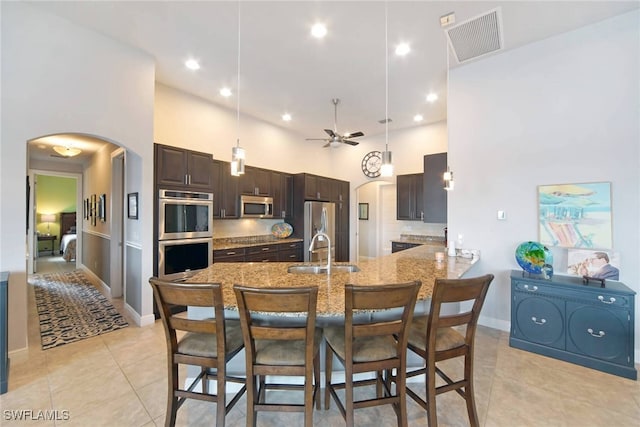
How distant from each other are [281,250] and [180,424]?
11.9 ft

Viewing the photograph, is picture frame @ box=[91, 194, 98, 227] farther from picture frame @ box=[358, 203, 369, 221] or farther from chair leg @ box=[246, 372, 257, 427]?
picture frame @ box=[358, 203, 369, 221]

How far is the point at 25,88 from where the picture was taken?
8.46 ft

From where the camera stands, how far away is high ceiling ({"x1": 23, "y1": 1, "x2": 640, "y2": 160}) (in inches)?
102

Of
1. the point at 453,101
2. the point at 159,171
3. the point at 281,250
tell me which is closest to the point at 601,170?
the point at 453,101

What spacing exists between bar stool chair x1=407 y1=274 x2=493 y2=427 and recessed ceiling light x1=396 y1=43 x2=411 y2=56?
2.78 meters

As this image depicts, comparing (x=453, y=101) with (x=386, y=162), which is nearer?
(x=386, y=162)

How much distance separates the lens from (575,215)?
2822 mm

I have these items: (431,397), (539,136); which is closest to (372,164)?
(539,136)

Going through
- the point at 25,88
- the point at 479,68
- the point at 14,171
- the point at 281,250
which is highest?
the point at 479,68

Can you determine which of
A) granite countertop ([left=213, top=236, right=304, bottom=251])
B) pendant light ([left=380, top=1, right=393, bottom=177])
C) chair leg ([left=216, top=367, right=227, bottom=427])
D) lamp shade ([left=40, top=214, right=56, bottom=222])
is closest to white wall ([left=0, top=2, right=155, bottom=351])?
granite countertop ([left=213, top=236, right=304, bottom=251])

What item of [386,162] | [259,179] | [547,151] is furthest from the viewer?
[259,179]

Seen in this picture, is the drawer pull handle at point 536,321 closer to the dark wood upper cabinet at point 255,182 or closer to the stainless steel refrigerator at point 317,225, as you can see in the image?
the stainless steel refrigerator at point 317,225

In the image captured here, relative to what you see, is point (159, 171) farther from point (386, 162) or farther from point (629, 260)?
point (629, 260)

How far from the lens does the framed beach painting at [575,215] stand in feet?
8.81
